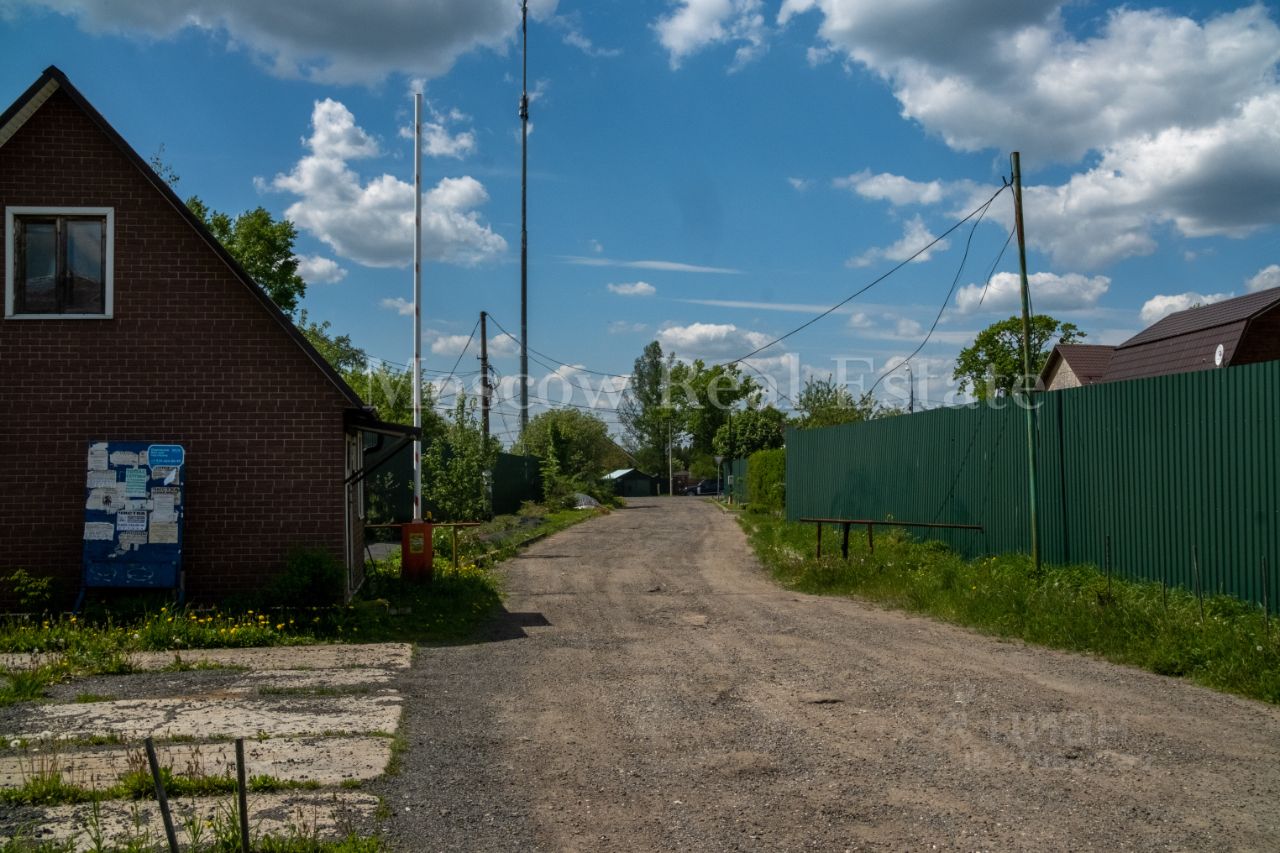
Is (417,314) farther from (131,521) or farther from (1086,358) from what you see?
(1086,358)

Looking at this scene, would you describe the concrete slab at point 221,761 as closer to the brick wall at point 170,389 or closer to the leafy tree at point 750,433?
the brick wall at point 170,389

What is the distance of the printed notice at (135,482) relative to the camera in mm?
11648

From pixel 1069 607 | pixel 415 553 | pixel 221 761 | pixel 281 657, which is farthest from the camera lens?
pixel 415 553

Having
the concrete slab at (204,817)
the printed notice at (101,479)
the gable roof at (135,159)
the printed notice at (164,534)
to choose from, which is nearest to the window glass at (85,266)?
the gable roof at (135,159)

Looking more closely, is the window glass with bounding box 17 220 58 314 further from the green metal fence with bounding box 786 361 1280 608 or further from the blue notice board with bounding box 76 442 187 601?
the green metal fence with bounding box 786 361 1280 608

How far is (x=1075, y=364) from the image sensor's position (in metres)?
41.3

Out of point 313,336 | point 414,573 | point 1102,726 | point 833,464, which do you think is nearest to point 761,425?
point 313,336

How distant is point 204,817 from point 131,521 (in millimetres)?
7211

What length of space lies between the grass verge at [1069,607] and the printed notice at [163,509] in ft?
29.5

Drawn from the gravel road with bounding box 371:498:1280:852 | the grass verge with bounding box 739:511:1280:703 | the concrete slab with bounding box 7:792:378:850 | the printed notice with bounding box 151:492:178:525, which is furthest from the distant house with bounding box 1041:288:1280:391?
the concrete slab with bounding box 7:792:378:850

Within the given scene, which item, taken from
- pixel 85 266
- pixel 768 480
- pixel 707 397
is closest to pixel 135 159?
pixel 85 266

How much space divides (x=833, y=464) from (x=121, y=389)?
52.9 ft

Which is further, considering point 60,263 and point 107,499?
point 60,263

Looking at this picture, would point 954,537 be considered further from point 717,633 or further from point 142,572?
point 142,572
